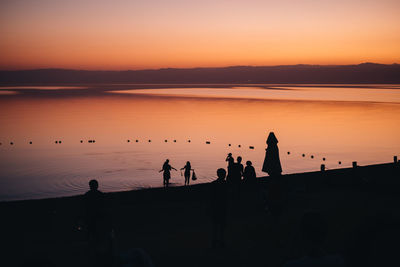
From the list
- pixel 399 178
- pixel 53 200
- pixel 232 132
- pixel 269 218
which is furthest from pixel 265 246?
pixel 232 132

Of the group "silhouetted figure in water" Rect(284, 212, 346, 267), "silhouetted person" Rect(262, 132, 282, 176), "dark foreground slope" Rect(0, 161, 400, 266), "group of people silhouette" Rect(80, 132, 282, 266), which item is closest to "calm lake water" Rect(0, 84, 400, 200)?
"dark foreground slope" Rect(0, 161, 400, 266)

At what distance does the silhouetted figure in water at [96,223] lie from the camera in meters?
7.45

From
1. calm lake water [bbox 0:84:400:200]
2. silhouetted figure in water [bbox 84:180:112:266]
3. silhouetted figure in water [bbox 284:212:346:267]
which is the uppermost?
silhouetted figure in water [bbox 284:212:346:267]

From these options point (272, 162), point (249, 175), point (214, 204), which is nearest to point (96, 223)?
point (214, 204)

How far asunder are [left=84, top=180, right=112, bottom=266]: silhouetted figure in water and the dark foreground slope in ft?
5.54

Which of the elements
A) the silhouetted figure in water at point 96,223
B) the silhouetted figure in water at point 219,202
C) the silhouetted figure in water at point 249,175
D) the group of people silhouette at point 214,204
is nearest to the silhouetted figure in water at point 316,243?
the group of people silhouette at point 214,204

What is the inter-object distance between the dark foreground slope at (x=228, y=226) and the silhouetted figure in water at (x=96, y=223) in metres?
1.69

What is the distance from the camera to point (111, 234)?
7.63 m

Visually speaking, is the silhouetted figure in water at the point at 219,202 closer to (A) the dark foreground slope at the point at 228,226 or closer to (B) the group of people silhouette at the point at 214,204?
(B) the group of people silhouette at the point at 214,204

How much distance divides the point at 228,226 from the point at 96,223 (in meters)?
5.46

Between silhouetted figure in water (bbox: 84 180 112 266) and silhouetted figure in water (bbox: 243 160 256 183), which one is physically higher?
silhouetted figure in water (bbox: 84 180 112 266)

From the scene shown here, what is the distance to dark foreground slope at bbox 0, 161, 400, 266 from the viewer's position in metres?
9.88

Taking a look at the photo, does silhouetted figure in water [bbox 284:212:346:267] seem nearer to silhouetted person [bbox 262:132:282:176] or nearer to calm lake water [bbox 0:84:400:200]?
silhouetted person [bbox 262:132:282:176]

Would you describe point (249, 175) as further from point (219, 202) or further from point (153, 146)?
point (153, 146)
